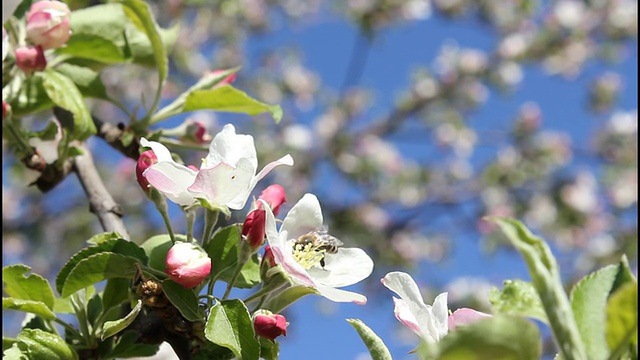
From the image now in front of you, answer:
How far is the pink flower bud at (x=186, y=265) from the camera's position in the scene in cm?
78

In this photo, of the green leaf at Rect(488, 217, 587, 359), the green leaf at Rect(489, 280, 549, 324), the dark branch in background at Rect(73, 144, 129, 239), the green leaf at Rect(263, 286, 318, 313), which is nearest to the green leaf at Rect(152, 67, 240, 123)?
the dark branch in background at Rect(73, 144, 129, 239)

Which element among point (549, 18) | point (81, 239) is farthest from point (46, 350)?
point (549, 18)

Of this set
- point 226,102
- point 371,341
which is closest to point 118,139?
point 226,102

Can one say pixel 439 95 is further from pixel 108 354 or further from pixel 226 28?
pixel 108 354

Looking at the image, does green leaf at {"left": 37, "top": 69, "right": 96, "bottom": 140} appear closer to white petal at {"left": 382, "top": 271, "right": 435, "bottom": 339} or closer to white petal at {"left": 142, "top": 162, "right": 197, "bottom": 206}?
white petal at {"left": 142, "top": 162, "right": 197, "bottom": 206}

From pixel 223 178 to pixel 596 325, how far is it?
0.41 m

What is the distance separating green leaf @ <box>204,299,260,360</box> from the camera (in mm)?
747

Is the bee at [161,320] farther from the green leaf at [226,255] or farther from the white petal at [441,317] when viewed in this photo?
the white petal at [441,317]

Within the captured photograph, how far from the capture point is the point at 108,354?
Answer: 2.98ft

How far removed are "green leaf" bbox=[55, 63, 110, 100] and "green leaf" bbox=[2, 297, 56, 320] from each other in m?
0.49

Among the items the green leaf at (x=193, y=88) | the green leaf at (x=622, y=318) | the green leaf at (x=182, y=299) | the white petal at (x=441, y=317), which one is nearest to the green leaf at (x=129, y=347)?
the green leaf at (x=182, y=299)

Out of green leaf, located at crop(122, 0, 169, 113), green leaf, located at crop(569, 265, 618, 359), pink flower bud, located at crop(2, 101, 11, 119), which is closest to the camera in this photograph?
green leaf, located at crop(569, 265, 618, 359)

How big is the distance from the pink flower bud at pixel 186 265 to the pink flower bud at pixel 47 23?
1.62 ft

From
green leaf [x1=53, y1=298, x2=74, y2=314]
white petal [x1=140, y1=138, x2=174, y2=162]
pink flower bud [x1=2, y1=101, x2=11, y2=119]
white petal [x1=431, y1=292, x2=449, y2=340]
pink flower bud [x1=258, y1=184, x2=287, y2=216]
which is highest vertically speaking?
pink flower bud [x1=2, y1=101, x2=11, y2=119]
